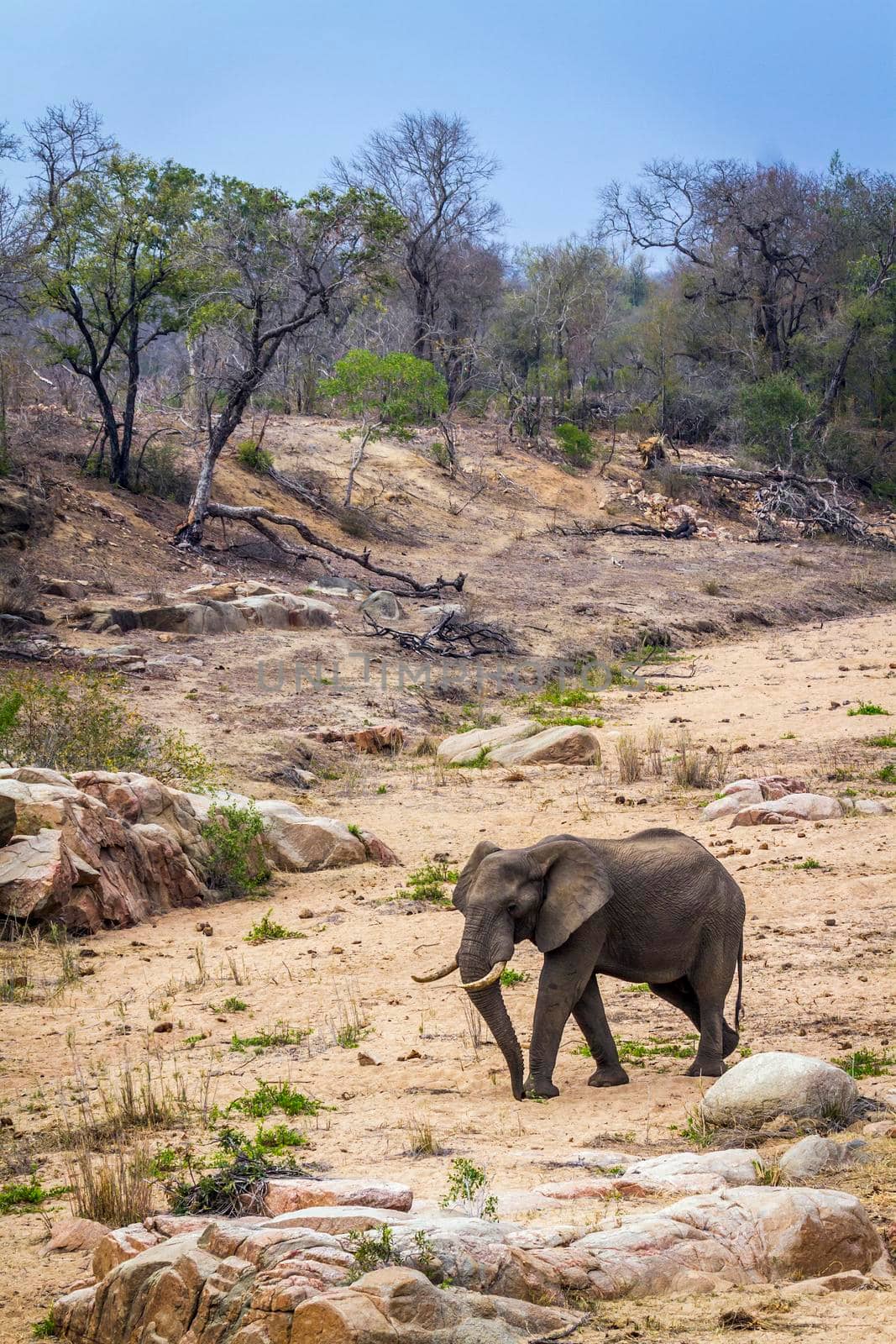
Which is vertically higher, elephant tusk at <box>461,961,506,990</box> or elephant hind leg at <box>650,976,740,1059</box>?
elephant tusk at <box>461,961,506,990</box>

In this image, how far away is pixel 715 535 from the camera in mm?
31875

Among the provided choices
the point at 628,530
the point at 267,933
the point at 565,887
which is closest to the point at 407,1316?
the point at 565,887

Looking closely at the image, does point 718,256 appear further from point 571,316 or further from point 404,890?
point 404,890

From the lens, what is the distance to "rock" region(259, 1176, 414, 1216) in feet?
14.2

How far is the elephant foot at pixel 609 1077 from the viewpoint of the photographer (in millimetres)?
6438

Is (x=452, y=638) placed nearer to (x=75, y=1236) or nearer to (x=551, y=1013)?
(x=551, y=1013)

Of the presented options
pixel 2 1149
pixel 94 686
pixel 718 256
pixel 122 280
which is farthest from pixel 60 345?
pixel 718 256

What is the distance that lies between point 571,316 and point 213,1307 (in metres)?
40.5

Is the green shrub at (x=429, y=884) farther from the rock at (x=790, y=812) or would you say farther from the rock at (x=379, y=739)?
the rock at (x=379, y=739)

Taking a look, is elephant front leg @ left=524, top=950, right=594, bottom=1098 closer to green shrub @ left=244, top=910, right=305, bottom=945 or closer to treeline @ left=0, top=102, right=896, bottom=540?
green shrub @ left=244, top=910, right=305, bottom=945

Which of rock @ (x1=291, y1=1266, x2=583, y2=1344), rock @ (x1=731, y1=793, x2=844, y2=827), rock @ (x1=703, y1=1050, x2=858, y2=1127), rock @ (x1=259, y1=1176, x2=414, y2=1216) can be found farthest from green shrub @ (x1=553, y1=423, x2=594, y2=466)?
rock @ (x1=291, y1=1266, x2=583, y2=1344)

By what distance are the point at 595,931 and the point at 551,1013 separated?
0.43 meters

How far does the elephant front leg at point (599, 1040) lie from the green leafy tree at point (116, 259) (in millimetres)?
18548

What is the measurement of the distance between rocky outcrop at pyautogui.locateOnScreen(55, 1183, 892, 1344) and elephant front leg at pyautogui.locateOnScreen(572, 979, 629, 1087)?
2065 millimetres
